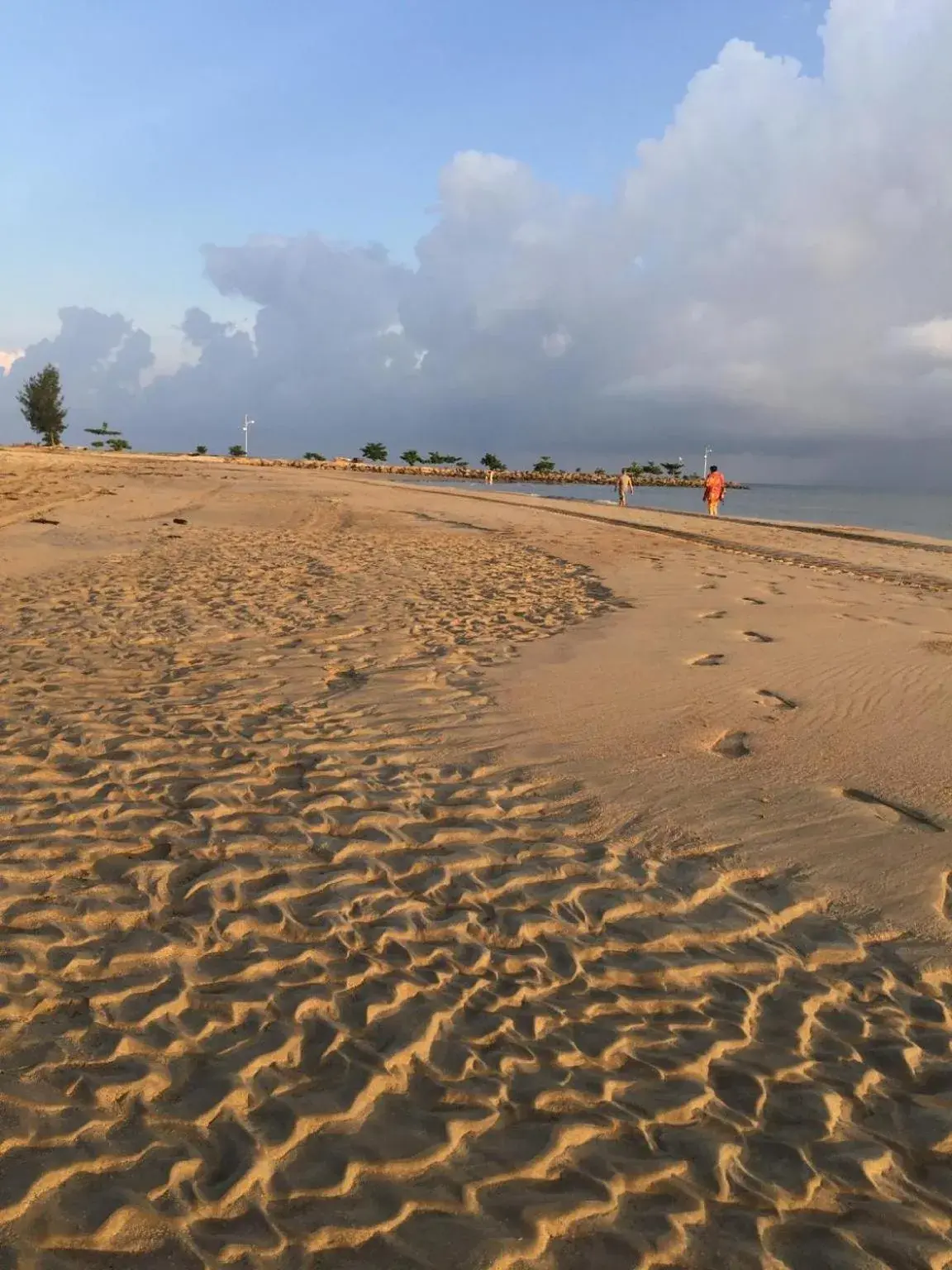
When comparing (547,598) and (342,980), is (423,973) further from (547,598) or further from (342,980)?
(547,598)

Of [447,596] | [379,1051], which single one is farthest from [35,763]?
[447,596]

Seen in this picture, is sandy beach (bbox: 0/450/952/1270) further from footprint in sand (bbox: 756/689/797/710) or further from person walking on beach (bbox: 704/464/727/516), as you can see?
person walking on beach (bbox: 704/464/727/516)

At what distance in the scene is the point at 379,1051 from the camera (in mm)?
3014

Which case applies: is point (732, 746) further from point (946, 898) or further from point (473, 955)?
point (473, 955)

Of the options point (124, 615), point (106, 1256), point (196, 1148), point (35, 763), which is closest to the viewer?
point (106, 1256)

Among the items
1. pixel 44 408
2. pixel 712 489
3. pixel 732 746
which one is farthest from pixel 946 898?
pixel 44 408

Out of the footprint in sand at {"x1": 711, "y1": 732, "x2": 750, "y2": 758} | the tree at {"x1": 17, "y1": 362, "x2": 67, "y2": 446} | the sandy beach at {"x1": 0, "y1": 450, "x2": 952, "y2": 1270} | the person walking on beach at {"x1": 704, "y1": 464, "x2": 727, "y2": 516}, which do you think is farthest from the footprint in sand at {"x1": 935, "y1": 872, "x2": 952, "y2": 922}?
the tree at {"x1": 17, "y1": 362, "x2": 67, "y2": 446}

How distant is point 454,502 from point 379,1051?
2746 centimetres

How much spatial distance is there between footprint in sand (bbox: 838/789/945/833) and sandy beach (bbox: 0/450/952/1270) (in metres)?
0.03

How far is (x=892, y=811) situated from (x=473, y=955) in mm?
2791

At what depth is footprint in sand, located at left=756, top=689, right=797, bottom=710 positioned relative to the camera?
22.0 ft

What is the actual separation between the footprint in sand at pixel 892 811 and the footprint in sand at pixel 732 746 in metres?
0.76

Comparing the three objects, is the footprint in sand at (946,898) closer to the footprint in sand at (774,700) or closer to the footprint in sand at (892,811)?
the footprint in sand at (892,811)

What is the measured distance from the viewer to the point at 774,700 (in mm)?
6848
